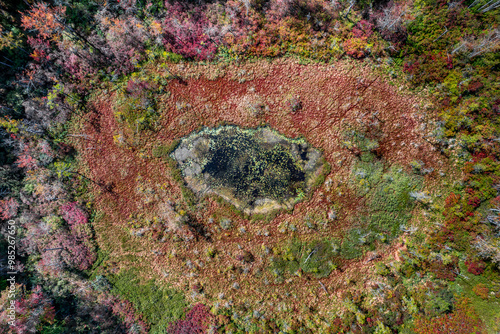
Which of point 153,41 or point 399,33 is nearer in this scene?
point 399,33

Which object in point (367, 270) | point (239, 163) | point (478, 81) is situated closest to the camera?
point (478, 81)

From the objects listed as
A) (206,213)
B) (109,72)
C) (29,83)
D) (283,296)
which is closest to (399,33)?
(206,213)

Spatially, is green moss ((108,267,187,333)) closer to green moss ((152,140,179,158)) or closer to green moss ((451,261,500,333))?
green moss ((152,140,179,158))

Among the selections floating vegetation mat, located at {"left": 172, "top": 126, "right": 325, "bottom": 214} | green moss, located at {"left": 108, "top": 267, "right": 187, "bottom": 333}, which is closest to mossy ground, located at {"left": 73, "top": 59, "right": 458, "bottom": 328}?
green moss, located at {"left": 108, "top": 267, "right": 187, "bottom": 333}

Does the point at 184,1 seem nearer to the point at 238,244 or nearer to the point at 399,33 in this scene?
the point at 399,33

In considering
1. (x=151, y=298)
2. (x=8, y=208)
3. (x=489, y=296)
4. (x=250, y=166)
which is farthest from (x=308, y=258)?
(x=8, y=208)

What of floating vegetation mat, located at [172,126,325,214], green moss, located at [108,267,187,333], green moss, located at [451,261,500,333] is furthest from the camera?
floating vegetation mat, located at [172,126,325,214]

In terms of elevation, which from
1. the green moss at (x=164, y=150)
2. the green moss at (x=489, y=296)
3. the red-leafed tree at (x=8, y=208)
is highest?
the green moss at (x=164, y=150)

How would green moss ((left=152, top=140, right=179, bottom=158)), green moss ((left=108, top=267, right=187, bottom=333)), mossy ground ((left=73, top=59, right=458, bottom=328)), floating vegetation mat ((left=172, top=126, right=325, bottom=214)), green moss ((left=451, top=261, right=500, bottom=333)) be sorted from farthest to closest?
green moss ((left=152, top=140, right=179, bottom=158))
floating vegetation mat ((left=172, top=126, right=325, bottom=214))
green moss ((left=108, top=267, right=187, bottom=333))
mossy ground ((left=73, top=59, right=458, bottom=328))
green moss ((left=451, top=261, right=500, bottom=333))

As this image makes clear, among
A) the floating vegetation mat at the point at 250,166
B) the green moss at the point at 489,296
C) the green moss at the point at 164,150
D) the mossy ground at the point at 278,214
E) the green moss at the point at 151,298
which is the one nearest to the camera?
the green moss at the point at 489,296

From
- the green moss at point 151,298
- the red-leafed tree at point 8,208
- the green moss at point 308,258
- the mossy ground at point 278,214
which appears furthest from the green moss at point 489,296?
the red-leafed tree at point 8,208

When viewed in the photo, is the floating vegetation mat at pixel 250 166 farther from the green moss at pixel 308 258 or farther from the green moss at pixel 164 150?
the green moss at pixel 308 258
